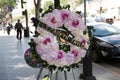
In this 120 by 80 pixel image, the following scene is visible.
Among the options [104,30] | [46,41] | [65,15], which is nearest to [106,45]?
[104,30]

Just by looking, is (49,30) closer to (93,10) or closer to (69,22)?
(69,22)

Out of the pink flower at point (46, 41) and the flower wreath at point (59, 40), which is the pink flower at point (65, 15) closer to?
the flower wreath at point (59, 40)

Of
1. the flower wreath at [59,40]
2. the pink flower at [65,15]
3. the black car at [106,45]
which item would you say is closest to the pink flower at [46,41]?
the flower wreath at [59,40]

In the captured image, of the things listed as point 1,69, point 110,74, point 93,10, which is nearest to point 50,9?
point 110,74

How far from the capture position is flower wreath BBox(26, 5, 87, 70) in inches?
137

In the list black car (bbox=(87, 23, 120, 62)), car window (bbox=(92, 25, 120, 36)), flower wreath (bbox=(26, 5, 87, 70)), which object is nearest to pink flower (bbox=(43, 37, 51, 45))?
flower wreath (bbox=(26, 5, 87, 70))

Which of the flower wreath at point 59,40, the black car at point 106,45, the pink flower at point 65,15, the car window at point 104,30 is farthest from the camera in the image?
the car window at point 104,30

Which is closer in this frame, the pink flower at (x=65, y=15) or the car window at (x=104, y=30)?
the pink flower at (x=65, y=15)

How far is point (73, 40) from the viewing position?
12.1 feet

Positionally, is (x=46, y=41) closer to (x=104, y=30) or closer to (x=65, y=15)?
(x=65, y=15)

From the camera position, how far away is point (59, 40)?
12.0 ft

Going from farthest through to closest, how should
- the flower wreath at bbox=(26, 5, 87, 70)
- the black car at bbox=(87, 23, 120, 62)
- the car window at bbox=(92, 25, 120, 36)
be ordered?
the car window at bbox=(92, 25, 120, 36) < the black car at bbox=(87, 23, 120, 62) < the flower wreath at bbox=(26, 5, 87, 70)

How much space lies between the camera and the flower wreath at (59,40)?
349 centimetres

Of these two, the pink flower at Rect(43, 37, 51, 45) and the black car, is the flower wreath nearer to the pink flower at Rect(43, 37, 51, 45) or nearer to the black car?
the pink flower at Rect(43, 37, 51, 45)
